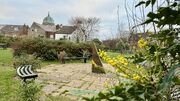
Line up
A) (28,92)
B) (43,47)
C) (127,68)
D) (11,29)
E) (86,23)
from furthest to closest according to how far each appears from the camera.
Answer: (11,29)
(86,23)
(43,47)
(28,92)
(127,68)

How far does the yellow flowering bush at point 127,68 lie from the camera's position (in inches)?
46.9

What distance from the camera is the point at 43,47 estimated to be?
20297 mm

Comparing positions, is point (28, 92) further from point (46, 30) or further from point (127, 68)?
point (46, 30)

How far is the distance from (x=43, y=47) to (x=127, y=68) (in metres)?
19.3

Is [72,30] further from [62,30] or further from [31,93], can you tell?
[31,93]

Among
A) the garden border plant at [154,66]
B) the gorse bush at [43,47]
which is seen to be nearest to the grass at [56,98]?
the garden border plant at [154,66]

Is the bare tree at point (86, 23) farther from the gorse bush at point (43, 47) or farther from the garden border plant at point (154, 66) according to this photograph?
the garden border plant at point (154, 66)

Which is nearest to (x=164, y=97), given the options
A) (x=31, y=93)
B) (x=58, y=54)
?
(x=31, y=93)

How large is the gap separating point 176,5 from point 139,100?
0.33 meters

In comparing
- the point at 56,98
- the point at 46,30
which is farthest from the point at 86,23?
the point at 56,98

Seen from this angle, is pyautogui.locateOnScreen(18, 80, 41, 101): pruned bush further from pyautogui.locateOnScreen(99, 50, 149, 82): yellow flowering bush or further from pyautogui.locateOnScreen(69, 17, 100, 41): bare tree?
pyautogui.locateOnScreen(69, 17, 100, 41): bare tree

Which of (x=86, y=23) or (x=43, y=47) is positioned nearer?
(x=43, y=47)

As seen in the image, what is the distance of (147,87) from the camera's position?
1.11 meters

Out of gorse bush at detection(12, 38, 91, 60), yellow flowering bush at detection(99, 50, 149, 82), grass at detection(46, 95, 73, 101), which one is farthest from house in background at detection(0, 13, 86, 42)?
yellow flowering bush at detection(99, 50, 149, 82)
